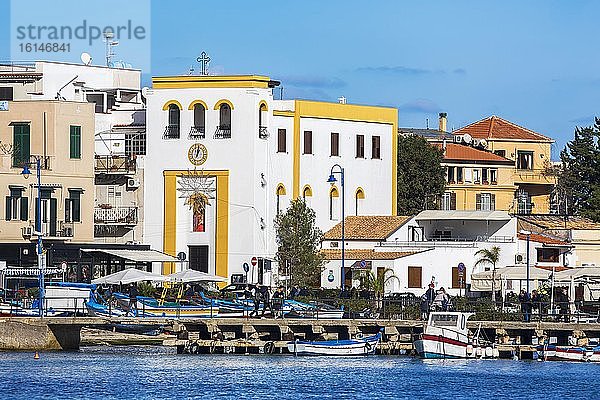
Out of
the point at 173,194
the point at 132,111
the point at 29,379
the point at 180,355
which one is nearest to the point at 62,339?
the point at 180,355

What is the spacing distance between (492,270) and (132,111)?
25904 millimetres

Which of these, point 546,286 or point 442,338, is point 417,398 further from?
point 546,286

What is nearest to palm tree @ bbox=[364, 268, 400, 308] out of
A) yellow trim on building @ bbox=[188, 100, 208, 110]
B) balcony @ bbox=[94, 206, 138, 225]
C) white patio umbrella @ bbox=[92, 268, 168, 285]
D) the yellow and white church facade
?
the yellow and white church facade

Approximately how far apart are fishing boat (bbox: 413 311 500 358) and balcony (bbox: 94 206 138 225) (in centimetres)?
2815

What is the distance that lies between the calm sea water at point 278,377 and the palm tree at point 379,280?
60.9 ft

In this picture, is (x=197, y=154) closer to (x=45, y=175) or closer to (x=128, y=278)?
(x=45, y=175)

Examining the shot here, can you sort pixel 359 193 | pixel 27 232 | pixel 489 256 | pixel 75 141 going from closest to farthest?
pixel 27 232 < pixel 75 141 < pixel 489 256 < pixel 359 193

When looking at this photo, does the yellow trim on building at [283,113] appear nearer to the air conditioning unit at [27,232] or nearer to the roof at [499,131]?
the air conditioning unit at [27,232]

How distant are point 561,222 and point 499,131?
992 inches

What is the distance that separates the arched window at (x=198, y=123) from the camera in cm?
10186

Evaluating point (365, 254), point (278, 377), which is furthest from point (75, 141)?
point (278, 377)

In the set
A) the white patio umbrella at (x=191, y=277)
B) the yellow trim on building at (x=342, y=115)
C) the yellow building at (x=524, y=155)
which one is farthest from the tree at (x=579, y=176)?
the white patio umbrella at (x=191, y=277)

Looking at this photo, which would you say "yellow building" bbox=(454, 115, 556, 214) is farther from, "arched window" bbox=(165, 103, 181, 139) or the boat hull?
the boat hull

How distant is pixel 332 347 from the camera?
79.0m
